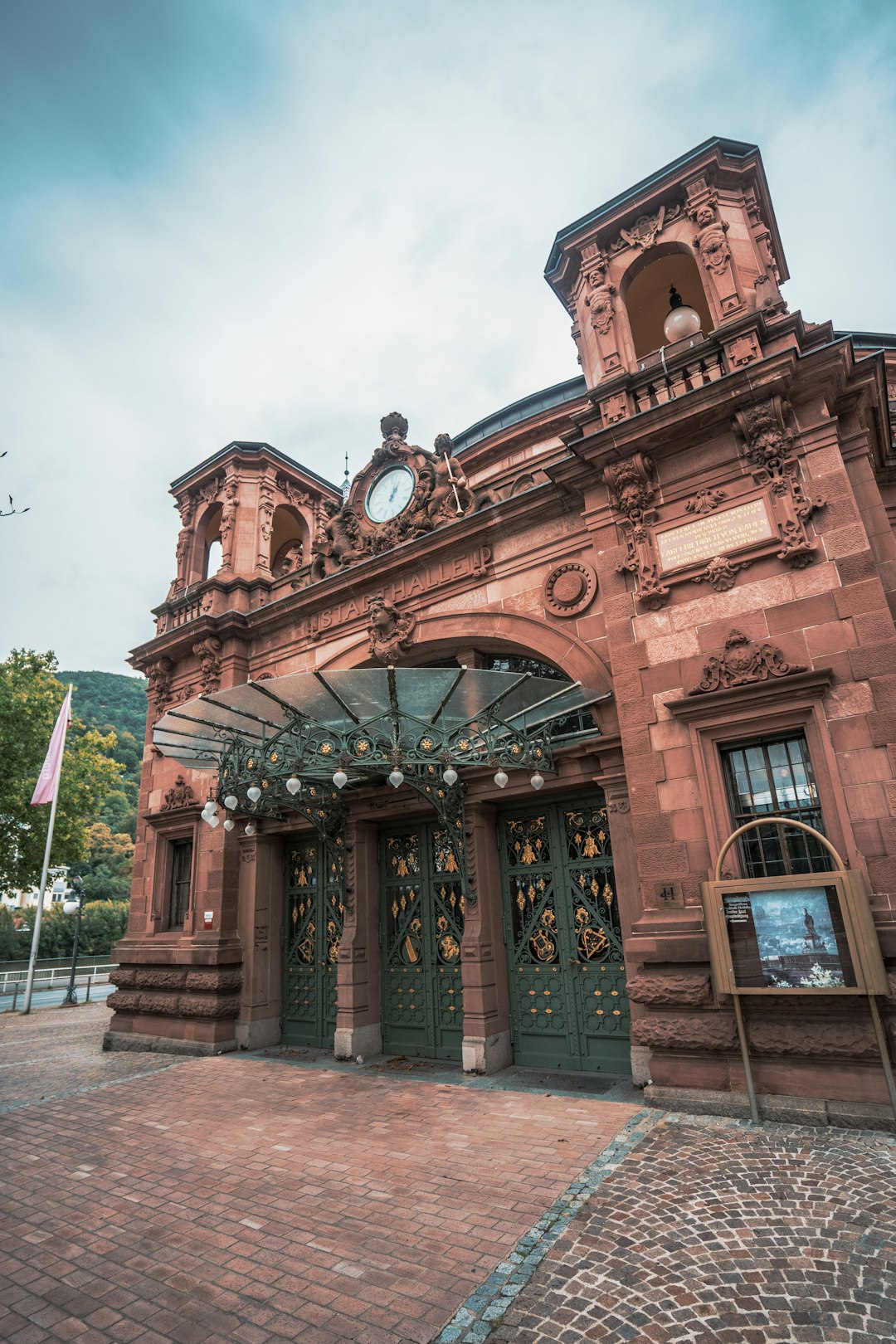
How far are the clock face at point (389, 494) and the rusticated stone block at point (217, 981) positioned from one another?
860 centimetres

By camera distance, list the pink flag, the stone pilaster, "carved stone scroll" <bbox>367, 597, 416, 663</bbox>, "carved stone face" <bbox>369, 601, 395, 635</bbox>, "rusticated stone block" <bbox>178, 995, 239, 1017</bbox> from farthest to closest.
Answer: the pink flag < "rusticated stone block" <bbox>178, 995, 239, 1017</bbox> < "carved stone face" <bbox>369, 601, 395, 635</bbox> < "carved stone scroll" <bbox>367, 597, 416, 663</bbox> < the stone pilaster

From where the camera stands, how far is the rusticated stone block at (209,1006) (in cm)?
1198

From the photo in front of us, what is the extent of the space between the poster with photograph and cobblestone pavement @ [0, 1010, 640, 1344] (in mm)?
2151

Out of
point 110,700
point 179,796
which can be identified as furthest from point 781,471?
point 110,700

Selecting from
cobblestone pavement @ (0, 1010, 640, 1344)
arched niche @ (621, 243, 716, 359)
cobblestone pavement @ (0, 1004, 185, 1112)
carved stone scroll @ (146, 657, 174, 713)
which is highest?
arched niche @ (621, 243, 716, 359)

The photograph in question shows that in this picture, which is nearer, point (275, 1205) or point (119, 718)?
point (275, 1205)

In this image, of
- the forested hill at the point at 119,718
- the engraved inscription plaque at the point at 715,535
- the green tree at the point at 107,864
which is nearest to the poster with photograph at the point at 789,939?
the engraved inscription plaque at the point at 715,535

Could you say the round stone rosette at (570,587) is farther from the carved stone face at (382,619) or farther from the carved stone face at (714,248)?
the carved stone face at (714,248)

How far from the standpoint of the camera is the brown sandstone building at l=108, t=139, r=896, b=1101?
23.7 ft

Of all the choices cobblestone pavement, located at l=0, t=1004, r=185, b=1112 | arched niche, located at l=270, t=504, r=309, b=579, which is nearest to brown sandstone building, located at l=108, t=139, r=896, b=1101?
cobblestone pavement, located at l=0, t=1004, r=185, b=1112

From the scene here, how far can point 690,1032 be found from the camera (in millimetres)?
7051

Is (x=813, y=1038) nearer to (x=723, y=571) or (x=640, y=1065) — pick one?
(x=640, y=1065)

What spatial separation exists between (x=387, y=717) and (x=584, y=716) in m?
3.08

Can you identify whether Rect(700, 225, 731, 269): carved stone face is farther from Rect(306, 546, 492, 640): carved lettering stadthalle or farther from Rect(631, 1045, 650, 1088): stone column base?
Rect(631, 1045, 650, 1088): stone column base
